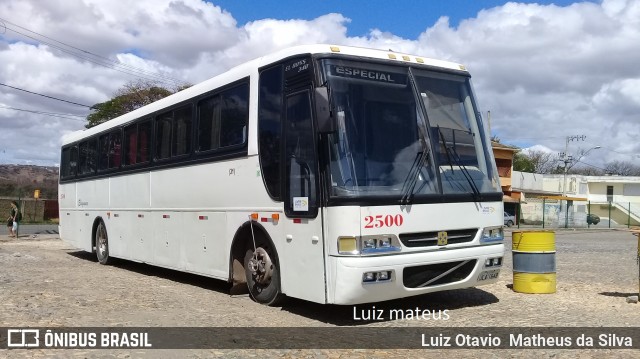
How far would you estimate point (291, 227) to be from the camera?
758cm

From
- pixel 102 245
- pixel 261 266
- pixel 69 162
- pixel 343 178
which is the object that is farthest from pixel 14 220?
pixel 343 178

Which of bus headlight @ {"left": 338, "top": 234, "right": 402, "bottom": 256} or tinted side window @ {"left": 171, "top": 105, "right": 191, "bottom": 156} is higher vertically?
tinted side window @ {"left": 171, "top": 105, "right": 191, "bottom": 156}

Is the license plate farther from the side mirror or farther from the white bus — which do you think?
the side mirror

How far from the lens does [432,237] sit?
735cm

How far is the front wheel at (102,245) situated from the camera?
47.3ft

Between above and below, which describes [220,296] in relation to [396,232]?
below

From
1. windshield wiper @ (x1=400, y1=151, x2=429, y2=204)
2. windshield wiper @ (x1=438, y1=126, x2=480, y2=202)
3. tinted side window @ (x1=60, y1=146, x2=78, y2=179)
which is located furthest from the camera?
tinted side window @ (x1=60, y1=146, x2=78, y2=179)

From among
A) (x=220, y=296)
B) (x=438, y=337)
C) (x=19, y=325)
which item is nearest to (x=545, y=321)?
(x=438, y=337)

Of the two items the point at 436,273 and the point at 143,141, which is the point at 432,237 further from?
the point at 143,141

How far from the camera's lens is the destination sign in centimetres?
722

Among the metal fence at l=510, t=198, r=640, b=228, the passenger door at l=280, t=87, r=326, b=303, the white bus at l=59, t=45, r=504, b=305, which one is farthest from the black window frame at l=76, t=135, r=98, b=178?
the metal fence at l=510, t=198, r=640, b=228

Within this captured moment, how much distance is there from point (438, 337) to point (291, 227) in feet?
7.17

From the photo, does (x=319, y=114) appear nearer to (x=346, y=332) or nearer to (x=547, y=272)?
(x=346, y=332)

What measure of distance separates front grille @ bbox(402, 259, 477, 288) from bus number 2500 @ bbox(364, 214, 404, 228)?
1.85 ft
